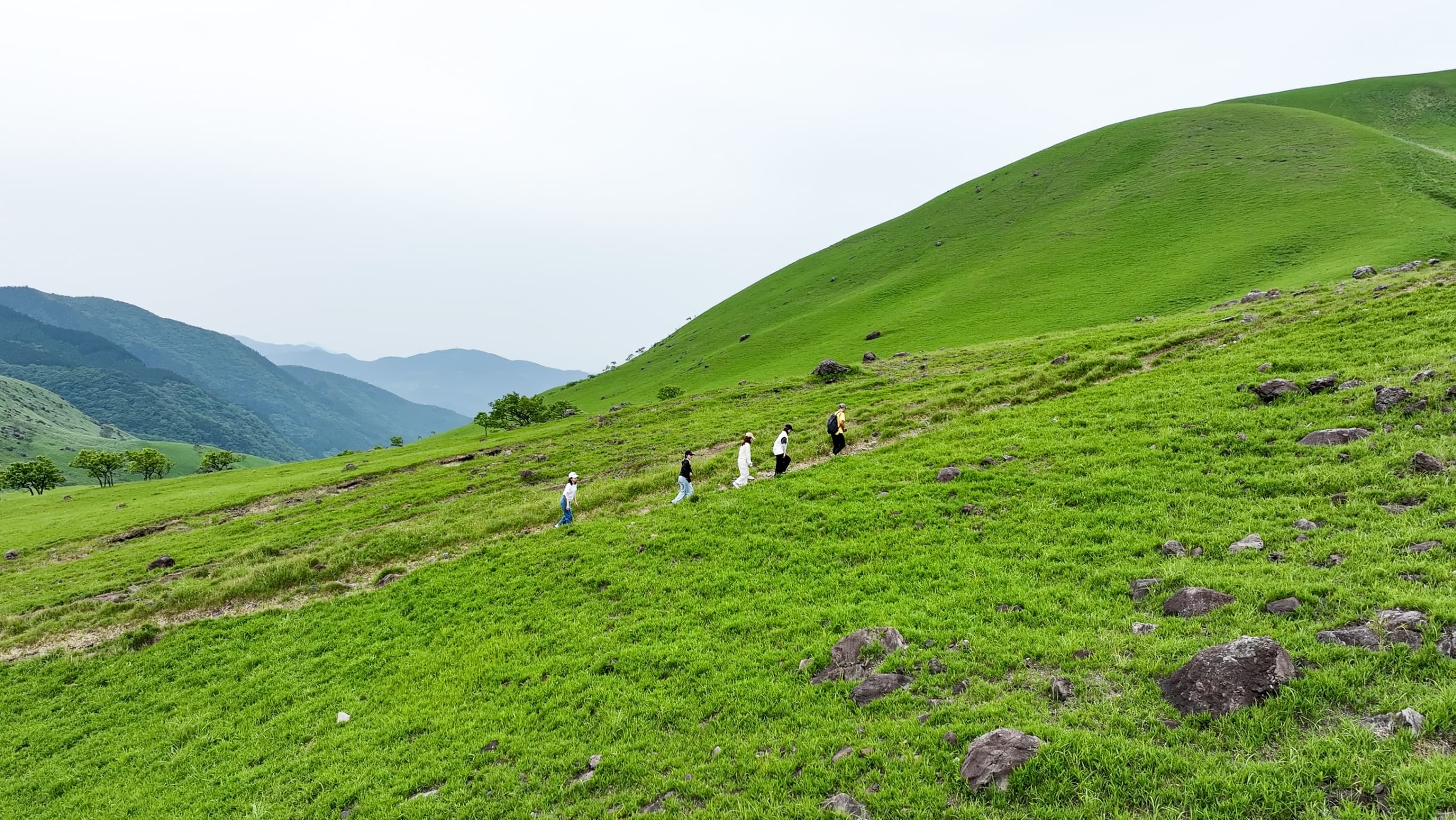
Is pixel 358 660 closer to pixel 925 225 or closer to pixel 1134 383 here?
pixel 1134 383

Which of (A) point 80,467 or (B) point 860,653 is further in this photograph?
(A) point 80,467

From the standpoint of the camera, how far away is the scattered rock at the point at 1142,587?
1328cm

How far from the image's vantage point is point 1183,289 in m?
62.2

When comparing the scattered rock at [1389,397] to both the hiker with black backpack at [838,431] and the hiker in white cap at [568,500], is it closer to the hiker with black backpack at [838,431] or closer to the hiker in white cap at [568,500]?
the hiker with black backpack at [838,431]

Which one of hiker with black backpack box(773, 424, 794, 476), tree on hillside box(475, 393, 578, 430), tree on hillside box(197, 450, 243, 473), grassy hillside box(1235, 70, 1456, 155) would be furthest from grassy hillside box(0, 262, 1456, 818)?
grassy hillside box(1235, 70, 1456, 155)

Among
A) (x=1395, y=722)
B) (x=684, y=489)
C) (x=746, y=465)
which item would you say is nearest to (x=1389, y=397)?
(x=1395, y=722)

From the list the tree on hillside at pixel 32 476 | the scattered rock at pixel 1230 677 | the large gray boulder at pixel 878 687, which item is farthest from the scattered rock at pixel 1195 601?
the tree on hillside at pixel 32 476

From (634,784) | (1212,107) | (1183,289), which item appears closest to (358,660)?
(634,784)

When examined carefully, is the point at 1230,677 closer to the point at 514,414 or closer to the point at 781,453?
the point at 781,453

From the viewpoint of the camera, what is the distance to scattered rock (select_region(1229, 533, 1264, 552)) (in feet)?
46.2

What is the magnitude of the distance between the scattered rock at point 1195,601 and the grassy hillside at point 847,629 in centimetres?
30

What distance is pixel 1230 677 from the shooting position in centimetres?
963

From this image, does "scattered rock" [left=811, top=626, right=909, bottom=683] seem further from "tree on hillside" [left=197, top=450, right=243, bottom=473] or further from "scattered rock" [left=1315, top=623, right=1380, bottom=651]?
"tree on hillside" [left=197, top=450, right=243, bottom=473]

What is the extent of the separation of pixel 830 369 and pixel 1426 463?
43776mm
